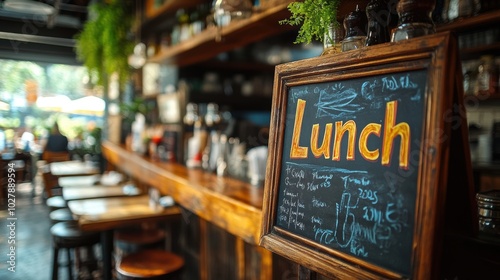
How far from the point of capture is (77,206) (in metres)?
2.63

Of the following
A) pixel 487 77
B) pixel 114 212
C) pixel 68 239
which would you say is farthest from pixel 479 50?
pixel 68 239

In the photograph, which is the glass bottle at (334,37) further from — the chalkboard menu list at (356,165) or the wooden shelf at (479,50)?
the wooden shelf at (479,50)

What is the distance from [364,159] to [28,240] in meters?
4.30

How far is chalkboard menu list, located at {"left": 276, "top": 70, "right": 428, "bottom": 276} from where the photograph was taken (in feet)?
2.89

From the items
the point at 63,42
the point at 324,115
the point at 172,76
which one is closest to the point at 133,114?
the point at 172,76

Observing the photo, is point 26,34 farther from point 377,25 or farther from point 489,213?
point 489,213

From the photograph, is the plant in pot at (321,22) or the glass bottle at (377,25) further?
the plant in pot at (321,22)

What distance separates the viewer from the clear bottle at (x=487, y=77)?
125 inches

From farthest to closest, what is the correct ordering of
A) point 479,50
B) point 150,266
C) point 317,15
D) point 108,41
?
point 108,41 < point 479,50 < point 150,266 < point 317,15

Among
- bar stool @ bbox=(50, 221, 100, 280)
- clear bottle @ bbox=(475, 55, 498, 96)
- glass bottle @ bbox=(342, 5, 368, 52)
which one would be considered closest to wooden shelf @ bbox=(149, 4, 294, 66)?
glass bottle @ bbox=(342, 5, 368, 52)

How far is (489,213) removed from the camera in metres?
1.04

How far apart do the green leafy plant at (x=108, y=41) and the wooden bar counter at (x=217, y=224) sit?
1945 millimetres

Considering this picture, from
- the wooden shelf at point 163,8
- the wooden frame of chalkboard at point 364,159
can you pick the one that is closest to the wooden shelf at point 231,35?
the wooden shelf at point 163,8

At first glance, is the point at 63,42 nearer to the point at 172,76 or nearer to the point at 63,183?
the point at 63,183
